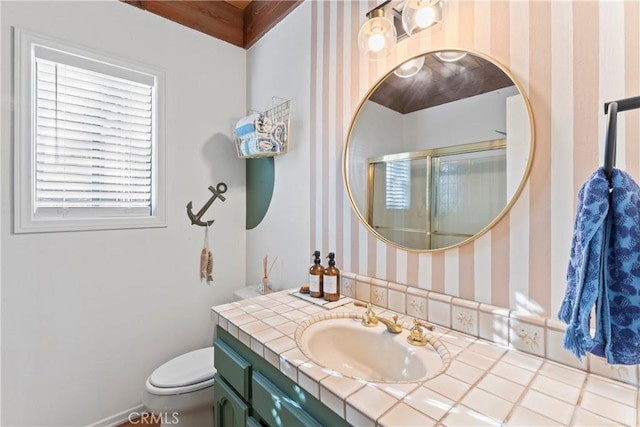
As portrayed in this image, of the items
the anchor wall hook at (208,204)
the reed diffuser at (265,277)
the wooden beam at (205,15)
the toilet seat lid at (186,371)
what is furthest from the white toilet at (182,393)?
the wooden beam at (205,15)

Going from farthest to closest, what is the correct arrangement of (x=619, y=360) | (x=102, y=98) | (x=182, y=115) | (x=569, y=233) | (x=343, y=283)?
(x=182, y=115), (x=102, y=98), (x=343, y=283), (x=569, y=233), (x=619, y=360)

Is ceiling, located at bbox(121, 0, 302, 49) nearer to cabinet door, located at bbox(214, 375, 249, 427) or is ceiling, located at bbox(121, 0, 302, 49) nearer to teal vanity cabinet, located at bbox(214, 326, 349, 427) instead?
teal vanity cabinet, located at bbox(214, 326, 349, 427)

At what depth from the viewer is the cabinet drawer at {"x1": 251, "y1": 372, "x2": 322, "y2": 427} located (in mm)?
778

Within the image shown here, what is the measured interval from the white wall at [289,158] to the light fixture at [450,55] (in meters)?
0.74

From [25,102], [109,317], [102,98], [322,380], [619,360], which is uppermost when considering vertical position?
[102,98]

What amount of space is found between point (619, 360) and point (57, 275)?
211 centimetres

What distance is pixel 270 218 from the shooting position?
1927mm

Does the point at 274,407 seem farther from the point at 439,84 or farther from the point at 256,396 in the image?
the point at 439,84

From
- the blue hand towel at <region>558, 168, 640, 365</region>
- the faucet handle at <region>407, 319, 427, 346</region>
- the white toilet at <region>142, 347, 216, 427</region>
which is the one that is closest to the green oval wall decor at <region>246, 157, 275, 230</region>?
the white toilet at <region>142, 347, 216, 427</region>

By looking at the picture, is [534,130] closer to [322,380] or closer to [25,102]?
[322,380]

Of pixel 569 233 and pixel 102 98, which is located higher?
pixel 102 98

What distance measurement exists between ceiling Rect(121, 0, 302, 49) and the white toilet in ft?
6.65

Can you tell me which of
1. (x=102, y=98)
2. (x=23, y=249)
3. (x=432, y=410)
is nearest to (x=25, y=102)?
(x=102, y=98)

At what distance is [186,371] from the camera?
5.03 ft
